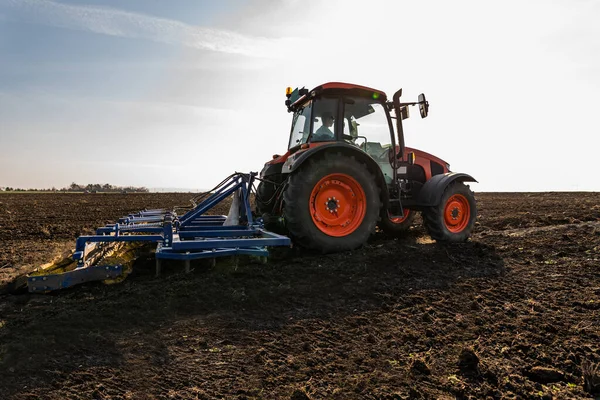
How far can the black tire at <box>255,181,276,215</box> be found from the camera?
19.0ft

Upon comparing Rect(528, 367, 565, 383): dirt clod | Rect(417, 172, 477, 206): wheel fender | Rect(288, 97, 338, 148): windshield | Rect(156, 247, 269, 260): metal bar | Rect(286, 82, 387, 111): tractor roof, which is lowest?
Rect(528, 367, 565, 383): dirt clod

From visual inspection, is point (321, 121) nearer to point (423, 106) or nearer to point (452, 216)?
point (423, 106)

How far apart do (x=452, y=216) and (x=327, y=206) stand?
2262mm

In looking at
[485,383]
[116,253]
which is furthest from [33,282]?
[485,383]

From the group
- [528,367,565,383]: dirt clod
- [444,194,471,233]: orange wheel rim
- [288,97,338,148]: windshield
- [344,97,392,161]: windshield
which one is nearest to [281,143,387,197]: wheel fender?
[288,97,338,148]: windshield

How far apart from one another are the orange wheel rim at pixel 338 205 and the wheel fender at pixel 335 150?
1.07ft

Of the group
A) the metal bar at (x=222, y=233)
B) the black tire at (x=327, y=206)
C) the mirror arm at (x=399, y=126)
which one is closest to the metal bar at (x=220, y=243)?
the metal bar at (x=222, y=233)

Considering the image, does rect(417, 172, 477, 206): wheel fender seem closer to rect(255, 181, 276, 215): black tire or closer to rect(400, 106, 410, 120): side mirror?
rect(400, 106, 410, 120): side mirror

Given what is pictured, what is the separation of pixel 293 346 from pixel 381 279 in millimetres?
1521

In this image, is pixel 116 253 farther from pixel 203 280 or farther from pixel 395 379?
pixel 395 379

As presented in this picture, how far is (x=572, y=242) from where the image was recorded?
518 centimetres

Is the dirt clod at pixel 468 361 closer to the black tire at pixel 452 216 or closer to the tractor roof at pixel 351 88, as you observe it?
the black tire at pixel 452 216

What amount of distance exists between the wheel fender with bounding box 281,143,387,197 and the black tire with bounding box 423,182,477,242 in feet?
3.49

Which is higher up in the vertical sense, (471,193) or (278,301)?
(471,193)
